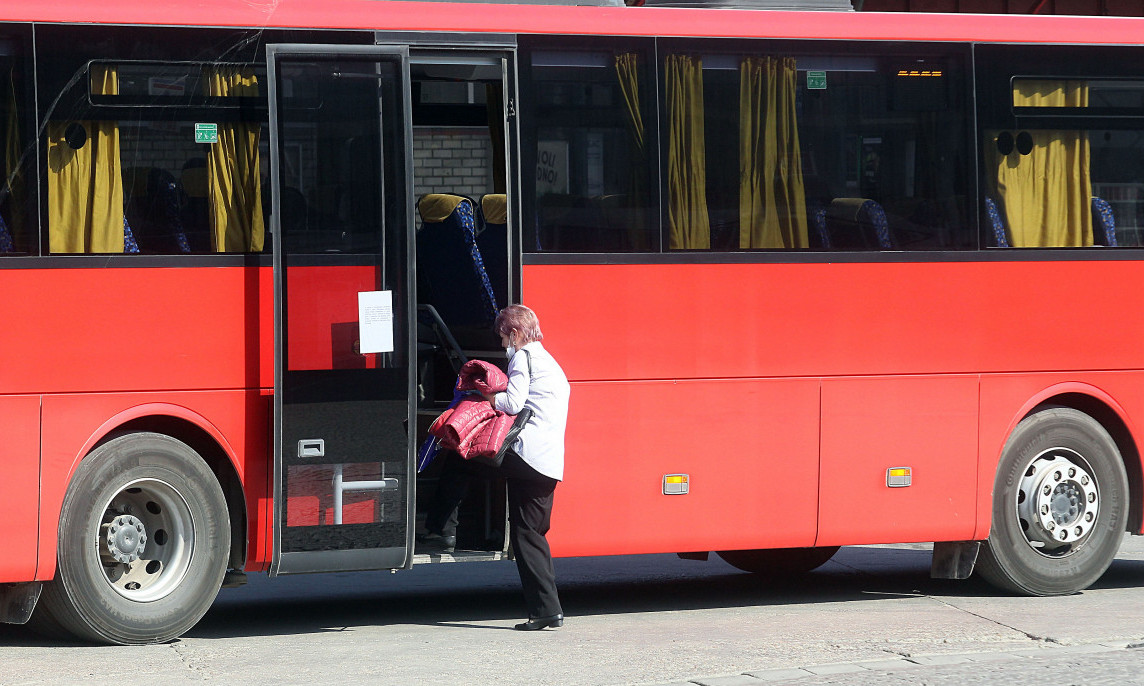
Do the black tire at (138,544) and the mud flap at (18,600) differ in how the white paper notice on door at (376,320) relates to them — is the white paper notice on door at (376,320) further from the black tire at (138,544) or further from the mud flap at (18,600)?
the mud flap at (18,600)

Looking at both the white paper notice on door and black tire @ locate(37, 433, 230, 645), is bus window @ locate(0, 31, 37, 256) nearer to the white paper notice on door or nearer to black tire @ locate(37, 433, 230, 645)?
black tire @ locate(37, 433, 230, 645)

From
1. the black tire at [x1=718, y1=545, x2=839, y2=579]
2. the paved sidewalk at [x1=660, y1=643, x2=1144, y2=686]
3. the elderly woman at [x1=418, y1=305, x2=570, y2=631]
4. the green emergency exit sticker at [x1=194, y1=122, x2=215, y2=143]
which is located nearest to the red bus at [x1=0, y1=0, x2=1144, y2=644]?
the green emergency exit sticker at [x1=194, y1=122, x2=215, y2=143]

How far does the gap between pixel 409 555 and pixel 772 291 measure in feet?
8.30

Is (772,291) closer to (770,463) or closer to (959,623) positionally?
(770,463)

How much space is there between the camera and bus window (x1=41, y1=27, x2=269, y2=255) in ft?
25.7


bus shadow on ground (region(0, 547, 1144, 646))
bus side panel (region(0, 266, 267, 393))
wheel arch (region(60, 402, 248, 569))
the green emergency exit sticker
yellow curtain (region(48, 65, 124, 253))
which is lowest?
bus shadow on ground (region(0, 547, 1144, 646))

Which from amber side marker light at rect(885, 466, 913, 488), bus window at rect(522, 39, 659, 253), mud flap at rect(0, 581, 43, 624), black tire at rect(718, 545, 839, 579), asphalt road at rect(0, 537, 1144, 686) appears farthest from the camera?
black tire at rect(718, 545, 839, 579)

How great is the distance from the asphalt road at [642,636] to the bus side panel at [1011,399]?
72cm

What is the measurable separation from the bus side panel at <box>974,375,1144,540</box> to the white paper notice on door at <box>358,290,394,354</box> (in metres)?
3.60

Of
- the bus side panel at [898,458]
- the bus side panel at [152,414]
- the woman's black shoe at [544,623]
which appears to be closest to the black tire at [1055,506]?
the bus side panel at [898,458]

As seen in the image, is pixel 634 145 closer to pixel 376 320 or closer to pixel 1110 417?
pixel 376 320

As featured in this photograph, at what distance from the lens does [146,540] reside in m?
8.19

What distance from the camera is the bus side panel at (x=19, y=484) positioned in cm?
767

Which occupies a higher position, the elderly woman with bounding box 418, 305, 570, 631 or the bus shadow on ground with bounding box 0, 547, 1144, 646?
the elderly woman with bounding box 418, 305, 570, 631
